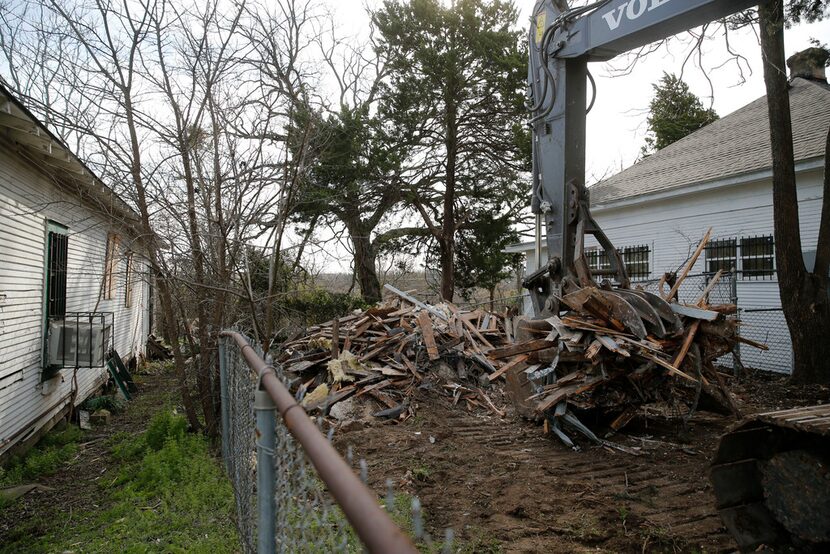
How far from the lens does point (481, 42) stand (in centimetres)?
1864

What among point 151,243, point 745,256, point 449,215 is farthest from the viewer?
point 449,215

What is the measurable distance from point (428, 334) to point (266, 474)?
871 cm

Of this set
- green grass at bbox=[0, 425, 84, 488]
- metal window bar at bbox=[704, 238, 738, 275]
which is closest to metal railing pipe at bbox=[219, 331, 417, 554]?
green grass at bbox=[0, 425, 84, 488]

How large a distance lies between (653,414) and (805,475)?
4.17 meters

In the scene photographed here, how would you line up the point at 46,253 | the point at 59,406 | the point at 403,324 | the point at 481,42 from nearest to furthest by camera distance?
the point at 46,253, the point at 59,406, the point at 403,324, the point at 481,42

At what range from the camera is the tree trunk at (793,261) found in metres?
9.27

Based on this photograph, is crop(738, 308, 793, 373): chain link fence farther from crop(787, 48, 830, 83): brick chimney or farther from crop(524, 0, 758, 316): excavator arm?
crop(787, 48, 830, 83): brick chimney

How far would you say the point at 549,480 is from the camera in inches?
214

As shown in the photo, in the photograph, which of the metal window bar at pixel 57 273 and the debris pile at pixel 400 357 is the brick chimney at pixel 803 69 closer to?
the debris pile at pixel 400 357

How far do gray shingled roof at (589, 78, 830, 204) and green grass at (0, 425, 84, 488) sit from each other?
13.0 m

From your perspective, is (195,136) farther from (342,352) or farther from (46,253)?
(342,352)

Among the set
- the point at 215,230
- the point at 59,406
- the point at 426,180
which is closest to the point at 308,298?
the point at 426,180

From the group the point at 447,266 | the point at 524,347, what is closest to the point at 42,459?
the point at 524,347

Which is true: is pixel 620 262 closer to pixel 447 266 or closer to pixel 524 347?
pixel 524 347
